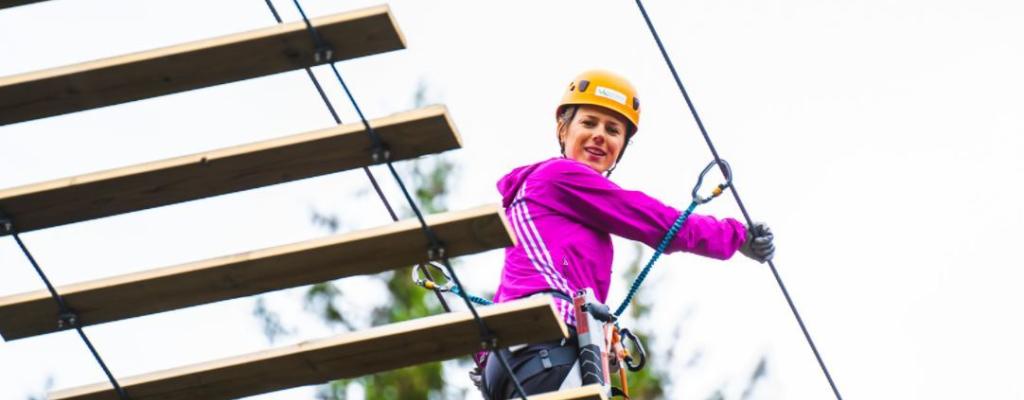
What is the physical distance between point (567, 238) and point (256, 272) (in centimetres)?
157

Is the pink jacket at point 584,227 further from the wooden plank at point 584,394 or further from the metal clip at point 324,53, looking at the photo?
the metal clip at point 324,53

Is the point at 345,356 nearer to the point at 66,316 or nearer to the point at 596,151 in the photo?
the point at 66,316

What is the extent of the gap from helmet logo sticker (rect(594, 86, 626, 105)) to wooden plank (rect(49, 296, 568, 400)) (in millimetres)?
2039

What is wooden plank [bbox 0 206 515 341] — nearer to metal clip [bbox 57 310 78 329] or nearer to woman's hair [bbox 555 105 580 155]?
metal clip [bbox 57 310 78 329]

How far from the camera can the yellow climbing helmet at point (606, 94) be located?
26.3 ft

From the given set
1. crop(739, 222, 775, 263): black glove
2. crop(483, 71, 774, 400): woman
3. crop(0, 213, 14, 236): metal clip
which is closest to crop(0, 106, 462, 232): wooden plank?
crop(0, 213, 14, 236): metal clip

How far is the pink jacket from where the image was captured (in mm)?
7281

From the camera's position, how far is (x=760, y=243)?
750 centimetres

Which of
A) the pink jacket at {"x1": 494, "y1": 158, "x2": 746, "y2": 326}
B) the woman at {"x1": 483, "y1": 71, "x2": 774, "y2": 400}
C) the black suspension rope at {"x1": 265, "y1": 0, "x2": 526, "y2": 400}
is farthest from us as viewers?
the pink jacket at {"x1": 494, "y1": 158, "x2": 746, "y2": 326}

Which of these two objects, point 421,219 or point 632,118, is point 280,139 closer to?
point 421,219

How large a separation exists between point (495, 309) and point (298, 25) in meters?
1.00

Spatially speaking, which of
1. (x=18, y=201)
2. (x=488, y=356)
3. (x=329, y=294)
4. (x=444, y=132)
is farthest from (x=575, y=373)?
(x=329, y=294)

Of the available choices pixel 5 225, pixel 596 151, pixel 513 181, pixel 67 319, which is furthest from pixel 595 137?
pixel 5 225

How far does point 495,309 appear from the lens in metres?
5.98
